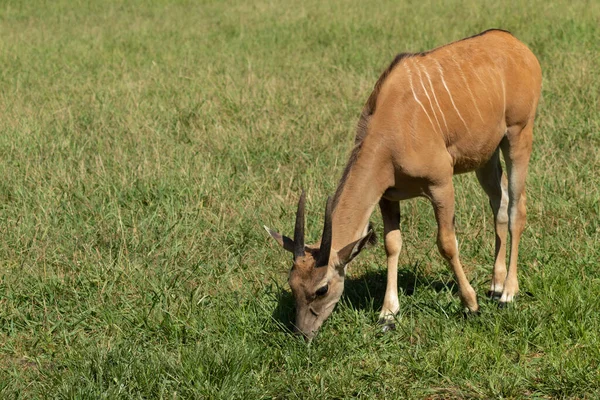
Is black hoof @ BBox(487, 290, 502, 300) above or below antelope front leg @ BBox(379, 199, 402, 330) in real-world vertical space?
below

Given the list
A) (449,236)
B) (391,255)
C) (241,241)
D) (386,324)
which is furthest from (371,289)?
(241,241)

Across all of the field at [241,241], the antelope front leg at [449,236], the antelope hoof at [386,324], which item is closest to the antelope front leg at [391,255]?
the antelope hoof at [386,324]

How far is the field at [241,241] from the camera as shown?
4.97 m

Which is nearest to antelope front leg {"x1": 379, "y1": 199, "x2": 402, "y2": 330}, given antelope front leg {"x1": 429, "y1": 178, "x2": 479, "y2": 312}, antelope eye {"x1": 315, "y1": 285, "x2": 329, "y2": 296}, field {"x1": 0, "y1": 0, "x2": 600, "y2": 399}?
field {"x1": 0, "y1": 0, "x2": 600, "y2": 399}

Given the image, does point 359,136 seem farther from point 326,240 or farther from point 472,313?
point 472,313

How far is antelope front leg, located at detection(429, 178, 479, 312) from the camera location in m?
5.65

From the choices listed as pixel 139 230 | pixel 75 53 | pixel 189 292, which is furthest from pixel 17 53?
pixel 189 292

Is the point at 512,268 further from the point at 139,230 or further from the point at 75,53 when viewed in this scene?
the point at 75,53

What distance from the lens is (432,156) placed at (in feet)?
18.3

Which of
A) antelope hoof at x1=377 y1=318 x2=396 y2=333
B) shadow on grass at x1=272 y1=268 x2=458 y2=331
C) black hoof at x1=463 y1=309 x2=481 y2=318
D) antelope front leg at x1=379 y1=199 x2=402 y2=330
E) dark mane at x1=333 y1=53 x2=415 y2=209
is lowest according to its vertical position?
shadow on grass at x1=272 y1=268 x2=458 y2=331

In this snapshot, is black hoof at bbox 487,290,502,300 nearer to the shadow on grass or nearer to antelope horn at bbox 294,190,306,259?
the shadow on grass

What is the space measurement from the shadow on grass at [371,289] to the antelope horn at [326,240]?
1.90 ft

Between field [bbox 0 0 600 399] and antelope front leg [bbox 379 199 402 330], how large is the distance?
0.35 feet

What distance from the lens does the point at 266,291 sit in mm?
5930
